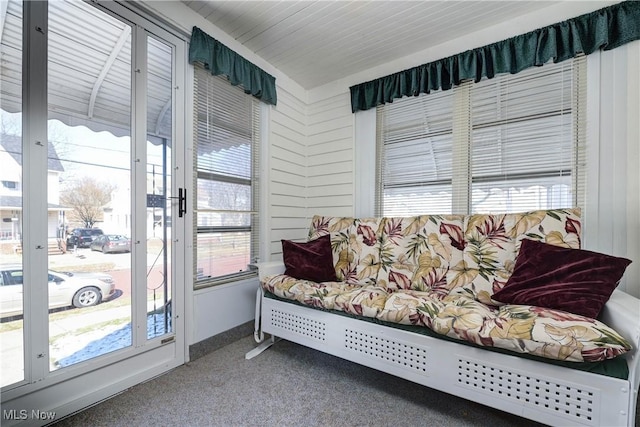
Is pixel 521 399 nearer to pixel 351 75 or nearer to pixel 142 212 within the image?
pixel 142 212

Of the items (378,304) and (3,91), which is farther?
(378,304)

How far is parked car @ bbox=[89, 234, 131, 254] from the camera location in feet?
5.24

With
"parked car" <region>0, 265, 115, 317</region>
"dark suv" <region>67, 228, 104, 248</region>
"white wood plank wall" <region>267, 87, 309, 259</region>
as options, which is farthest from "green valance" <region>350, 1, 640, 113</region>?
"parked car" <region>0, 265, 115, 317</region>

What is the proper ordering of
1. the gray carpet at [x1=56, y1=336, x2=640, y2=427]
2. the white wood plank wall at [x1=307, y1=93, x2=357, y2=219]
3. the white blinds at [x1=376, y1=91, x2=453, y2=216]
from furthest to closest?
the white wood plank wall at [x1=307, y1=93, x2=357, y2=219] → the white blinds at [x1=376, y1=91, x2=453, y2=216] → the gray carpet at [x1=56, y1=336, x2=640, y2=427]

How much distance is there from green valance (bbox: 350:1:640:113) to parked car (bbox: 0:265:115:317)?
2.57 metres

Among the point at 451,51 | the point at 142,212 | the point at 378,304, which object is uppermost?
the point at 451,51

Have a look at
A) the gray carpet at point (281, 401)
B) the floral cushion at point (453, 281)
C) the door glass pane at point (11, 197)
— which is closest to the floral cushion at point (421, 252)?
the floral cushion at point (453, 281)

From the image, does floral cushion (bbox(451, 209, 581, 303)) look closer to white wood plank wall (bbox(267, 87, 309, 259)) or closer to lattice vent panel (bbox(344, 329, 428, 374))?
lattice vent panel (bbox(344, 329, 428, 374))

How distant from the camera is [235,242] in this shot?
2.48m

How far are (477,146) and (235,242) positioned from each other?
2.23 metres

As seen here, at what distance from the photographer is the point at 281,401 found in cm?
157

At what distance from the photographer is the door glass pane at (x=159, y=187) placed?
1.83 m

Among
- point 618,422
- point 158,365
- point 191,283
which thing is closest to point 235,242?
point 191,283

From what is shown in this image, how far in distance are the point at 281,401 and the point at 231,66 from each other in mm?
2471
